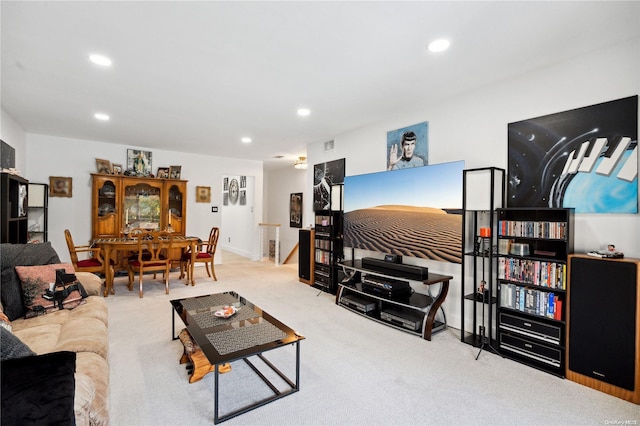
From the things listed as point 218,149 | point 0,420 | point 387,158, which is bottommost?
point 0,420

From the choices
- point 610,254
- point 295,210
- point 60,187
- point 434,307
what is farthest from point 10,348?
point 295,210

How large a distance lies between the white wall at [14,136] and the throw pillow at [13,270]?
2.23 m

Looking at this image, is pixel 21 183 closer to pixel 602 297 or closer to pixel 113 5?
pixel 113 5

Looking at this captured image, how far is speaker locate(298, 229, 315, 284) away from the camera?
17.1 feet

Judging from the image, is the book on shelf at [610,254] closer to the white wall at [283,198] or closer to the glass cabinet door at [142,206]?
the white wall at [283,198]

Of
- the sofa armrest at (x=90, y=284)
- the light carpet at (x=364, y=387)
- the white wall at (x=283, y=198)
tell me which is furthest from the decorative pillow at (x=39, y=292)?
the white wall at (x=283, y=198)

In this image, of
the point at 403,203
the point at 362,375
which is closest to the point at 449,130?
the point at 403,203

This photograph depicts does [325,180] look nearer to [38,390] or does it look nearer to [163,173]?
[163,173]

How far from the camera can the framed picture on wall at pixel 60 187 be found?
212 inches

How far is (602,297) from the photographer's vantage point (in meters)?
2.20

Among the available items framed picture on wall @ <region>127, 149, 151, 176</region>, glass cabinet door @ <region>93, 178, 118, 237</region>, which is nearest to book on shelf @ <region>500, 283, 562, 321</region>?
glass cabinet door @ <region>93, 178, 118, 237</region>

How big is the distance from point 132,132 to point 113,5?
11.8ft

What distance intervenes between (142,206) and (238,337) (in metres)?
5.05

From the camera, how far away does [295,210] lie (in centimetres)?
795
